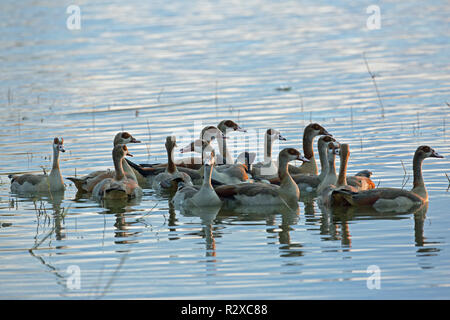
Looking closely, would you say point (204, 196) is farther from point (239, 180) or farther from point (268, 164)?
point (268, 164)

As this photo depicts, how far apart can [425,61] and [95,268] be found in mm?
20653

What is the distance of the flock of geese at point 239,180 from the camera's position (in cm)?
1390

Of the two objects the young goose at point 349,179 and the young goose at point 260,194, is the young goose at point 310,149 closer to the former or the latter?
the young goose at point 349,179

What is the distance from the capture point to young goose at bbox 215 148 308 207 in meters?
14.5

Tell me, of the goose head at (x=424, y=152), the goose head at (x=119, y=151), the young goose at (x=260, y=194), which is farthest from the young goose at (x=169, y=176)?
the goose head at (x=424, y=152)

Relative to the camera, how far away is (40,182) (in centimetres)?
1595

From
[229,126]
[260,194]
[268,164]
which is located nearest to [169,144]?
[268,164]

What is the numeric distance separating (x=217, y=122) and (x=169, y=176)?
18.1 feet

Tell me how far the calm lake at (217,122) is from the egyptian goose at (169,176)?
352 mm

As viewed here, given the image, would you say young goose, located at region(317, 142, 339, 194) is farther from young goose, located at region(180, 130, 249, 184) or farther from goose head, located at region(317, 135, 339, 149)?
young goose, located at region(180, 130, 249, 184)

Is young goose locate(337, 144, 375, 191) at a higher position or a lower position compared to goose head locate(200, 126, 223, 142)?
lower

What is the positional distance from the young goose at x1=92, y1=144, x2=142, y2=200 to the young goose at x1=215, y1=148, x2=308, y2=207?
1.63 meters

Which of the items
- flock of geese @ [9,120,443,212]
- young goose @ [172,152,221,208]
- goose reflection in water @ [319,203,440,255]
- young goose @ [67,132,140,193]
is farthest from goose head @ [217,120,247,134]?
goose reflection in water @ [319,203,440,255]

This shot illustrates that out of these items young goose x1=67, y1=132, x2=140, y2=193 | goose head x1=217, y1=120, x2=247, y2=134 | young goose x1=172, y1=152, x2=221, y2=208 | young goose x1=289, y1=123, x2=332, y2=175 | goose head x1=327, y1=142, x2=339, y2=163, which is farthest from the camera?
goose head x1=217, y1=120, x2=247, y2=134
